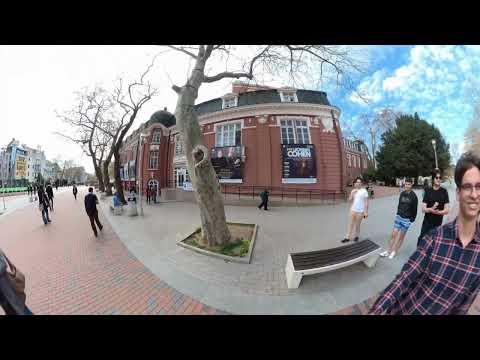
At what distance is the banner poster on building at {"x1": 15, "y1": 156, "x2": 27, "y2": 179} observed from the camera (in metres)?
4.19

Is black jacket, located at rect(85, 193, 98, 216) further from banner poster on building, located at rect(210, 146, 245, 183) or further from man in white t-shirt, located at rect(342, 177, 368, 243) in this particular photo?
man in white t-shirt, located at rect(342, 177, 368, 243)

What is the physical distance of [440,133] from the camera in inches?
68.7

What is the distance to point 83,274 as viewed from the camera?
5.83 ft

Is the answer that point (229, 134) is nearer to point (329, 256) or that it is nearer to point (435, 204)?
point (329, 256)

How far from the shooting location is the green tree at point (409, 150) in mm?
1826

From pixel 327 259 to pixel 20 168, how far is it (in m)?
8.33

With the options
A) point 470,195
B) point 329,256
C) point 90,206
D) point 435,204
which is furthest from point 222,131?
point 435,204

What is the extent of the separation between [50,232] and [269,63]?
15.7 ft

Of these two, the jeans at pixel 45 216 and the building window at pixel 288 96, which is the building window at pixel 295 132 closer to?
the building window at pixel 288 96

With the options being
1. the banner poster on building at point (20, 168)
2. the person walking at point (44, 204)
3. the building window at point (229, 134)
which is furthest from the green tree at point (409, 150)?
the banner poster on building at point (20, 168)

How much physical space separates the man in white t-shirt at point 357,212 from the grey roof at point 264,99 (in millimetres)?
1146

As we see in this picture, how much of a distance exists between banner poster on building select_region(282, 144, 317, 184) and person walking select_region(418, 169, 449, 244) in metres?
1.37

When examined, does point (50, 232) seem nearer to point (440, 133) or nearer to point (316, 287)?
point (316, 287)
